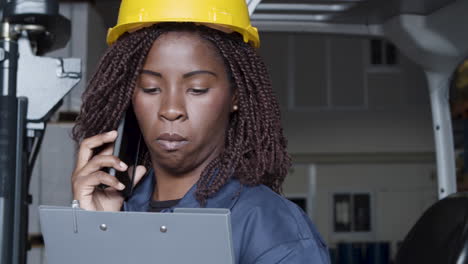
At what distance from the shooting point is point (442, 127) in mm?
2168

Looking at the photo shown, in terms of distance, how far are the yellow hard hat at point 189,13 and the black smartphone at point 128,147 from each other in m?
0.21

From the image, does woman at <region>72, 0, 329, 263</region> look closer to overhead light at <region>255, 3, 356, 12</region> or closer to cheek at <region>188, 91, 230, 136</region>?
cheek at <region>188, 91, 230, 136</region>

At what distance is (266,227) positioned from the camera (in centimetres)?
112

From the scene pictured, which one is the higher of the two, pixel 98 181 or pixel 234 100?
pixel 234 100

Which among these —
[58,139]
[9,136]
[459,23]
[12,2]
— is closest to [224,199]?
[9,136]

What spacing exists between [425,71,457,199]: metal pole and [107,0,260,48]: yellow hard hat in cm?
109

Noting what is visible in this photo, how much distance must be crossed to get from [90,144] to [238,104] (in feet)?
1.06

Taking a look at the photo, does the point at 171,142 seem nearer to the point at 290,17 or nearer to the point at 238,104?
the point at 238,104

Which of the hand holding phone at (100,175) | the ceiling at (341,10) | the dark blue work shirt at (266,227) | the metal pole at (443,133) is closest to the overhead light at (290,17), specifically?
the ceiling at (341,10)

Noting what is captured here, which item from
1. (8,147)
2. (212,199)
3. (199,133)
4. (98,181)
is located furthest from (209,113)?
(8,147)

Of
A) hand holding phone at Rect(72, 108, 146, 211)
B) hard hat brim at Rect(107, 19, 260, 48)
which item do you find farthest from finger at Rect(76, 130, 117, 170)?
hard hat brim at Rect(107, 19, 260, 48)

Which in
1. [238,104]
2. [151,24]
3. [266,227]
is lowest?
[266,227]

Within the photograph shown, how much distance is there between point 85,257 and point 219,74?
441 mm

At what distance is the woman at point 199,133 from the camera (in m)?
1.15
